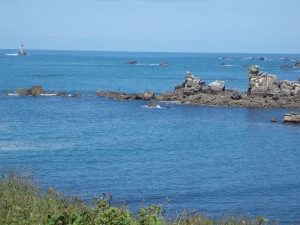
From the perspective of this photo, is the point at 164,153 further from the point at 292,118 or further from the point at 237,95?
the point at 237,95

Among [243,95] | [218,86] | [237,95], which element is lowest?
Result: [243,95]

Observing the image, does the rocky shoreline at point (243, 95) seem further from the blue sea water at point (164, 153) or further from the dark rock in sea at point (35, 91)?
the dark rock in sea at point (35, 91)

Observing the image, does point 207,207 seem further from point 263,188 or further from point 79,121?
point 79,121

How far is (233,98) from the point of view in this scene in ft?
280

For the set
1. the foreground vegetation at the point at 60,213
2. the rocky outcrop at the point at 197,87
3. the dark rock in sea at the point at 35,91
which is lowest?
the dark rock in sea at the point at 35,91

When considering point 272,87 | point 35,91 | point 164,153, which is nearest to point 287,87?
point 272,87

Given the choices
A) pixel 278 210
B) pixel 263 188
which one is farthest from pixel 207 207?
pixel 263 188

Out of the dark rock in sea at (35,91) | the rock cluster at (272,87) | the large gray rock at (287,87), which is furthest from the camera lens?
the dark rock in sea at (35,91)

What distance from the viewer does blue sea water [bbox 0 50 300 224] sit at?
3294 cm

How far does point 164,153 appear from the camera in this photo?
46750 millimetres

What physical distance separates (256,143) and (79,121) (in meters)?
22.1

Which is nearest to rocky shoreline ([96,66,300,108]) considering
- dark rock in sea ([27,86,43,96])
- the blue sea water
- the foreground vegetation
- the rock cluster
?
the rock cluster

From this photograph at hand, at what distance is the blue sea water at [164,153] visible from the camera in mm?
32938

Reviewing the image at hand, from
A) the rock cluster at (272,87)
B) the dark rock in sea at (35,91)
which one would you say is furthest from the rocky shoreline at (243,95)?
the dark rock in sea at (35,91)
